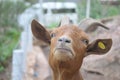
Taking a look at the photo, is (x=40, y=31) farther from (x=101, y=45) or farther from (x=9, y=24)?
(x=9, y=24)

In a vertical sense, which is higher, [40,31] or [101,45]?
[40,31]

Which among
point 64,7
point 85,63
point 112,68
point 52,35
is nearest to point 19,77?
point 85,63

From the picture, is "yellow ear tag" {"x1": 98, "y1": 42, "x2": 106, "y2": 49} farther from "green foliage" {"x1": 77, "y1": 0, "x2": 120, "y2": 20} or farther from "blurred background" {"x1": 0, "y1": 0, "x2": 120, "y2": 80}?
"green foliage" {"x1": 77, "y1": 0, "x2": 120, "y2": 20}

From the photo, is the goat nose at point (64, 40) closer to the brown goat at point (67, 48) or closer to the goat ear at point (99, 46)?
the brown goat at point (67, 48)

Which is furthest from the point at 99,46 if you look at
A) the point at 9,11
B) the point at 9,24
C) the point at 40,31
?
the point at 9,24

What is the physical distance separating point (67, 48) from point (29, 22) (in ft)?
15.2

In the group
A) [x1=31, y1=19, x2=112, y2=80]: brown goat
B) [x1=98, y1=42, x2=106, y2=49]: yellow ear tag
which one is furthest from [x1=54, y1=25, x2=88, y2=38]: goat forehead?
[x1=98, y1=42, x2=106, y2=49]: yellow ear tag

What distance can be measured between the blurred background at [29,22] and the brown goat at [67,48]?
151 centimetres

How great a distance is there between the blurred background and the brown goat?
1507 mm

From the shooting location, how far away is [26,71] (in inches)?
264

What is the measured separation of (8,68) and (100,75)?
190 inches

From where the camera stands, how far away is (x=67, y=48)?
400cm

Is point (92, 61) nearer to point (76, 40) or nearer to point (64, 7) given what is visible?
point (76, 40)

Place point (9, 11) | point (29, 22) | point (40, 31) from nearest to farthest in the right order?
1. point (40, 31)
2. point (29, 22)
3. point (9, 11)
